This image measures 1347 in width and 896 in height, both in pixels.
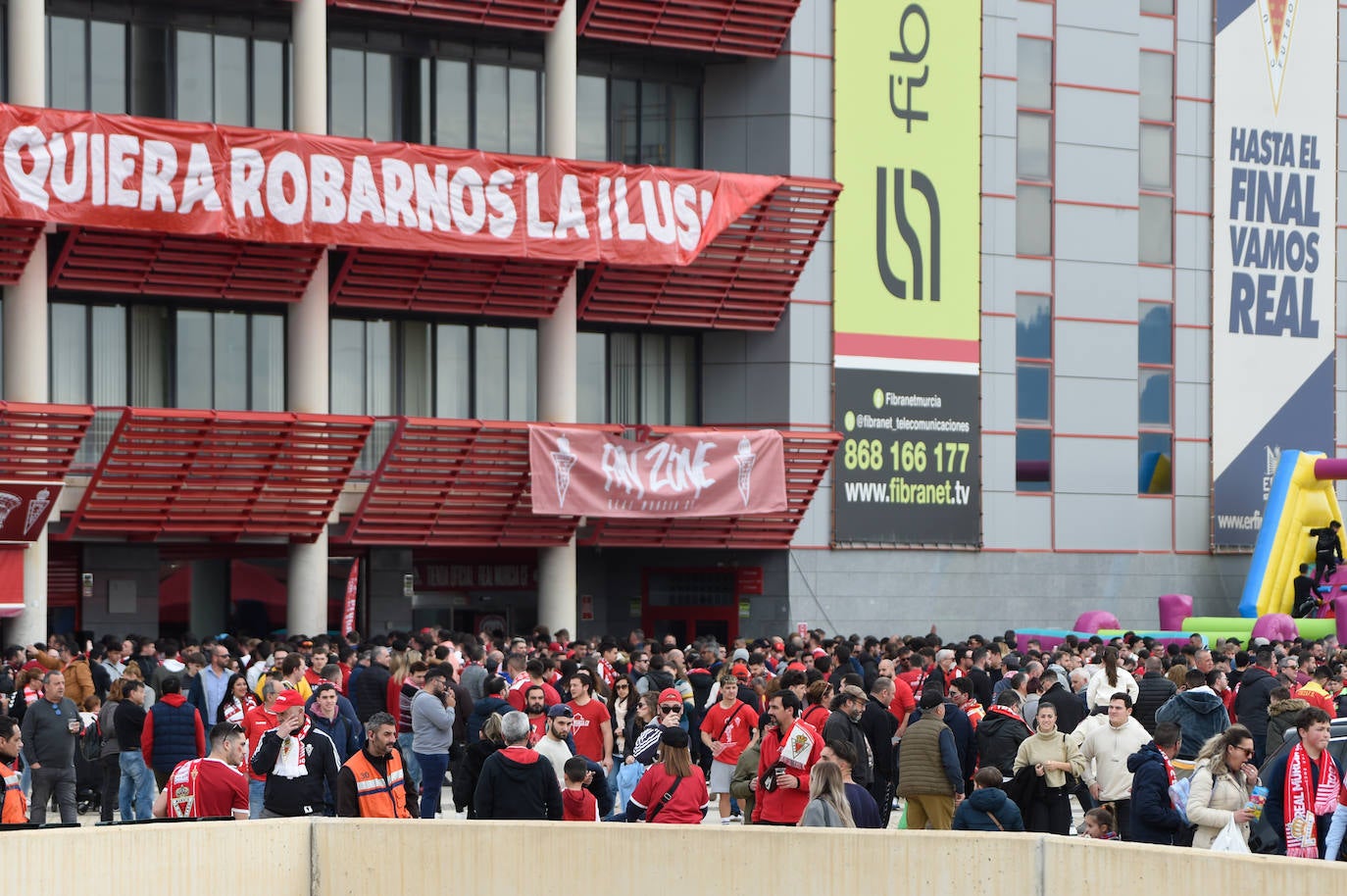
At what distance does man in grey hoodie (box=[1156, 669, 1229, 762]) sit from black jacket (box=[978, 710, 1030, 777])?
1165 mm

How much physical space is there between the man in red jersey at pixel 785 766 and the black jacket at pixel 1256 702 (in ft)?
18.9

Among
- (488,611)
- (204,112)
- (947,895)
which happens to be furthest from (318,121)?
(947,895)

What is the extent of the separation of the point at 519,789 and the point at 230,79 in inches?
936

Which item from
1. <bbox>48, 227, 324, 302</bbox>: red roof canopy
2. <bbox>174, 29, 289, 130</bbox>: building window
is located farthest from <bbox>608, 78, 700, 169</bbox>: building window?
<bbox>48, 227, 324, 302</bbox>: red roof canopy

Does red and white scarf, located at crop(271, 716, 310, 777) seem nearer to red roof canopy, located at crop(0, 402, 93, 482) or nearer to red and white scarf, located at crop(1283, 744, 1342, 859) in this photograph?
red and white scarf, located at crop(1283, 744, 1342, 859)

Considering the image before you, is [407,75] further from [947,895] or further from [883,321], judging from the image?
[947,895]

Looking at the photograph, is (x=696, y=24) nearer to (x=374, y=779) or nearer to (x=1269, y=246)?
(x=1269, y=246)

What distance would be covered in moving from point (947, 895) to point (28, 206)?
22190mm

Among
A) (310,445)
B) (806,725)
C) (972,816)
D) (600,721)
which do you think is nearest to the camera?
(972,816)

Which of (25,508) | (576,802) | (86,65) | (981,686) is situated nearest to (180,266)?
(86,65)

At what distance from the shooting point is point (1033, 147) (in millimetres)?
40594

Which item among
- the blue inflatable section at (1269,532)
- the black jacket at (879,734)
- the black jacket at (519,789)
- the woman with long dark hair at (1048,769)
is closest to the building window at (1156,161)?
the blue inflatable section at (1269,532)

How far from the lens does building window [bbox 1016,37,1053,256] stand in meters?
40.4

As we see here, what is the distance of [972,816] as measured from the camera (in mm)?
13227
